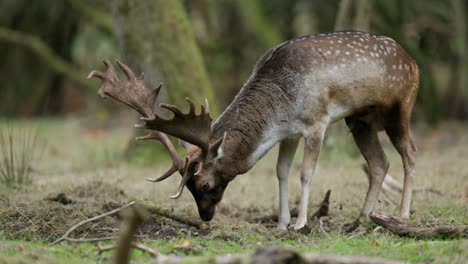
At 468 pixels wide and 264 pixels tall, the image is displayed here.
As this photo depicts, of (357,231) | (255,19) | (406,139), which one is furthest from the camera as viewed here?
(255,19)

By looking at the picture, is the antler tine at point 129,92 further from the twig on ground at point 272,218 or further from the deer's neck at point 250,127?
the twig on ground at point 272,218

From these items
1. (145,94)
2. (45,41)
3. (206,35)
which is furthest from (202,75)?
(45,41)

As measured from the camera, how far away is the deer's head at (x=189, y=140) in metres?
7.56

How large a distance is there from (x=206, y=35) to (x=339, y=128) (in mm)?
8215

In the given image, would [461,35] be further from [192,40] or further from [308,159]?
[308,159]

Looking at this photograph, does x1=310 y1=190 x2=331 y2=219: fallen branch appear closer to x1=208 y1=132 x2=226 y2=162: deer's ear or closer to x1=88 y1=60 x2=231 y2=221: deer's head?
x1=88 y1=60 x2=231 y2=221: deer's head

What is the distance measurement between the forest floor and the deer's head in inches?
15.0

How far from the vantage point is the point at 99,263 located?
19.7 feet

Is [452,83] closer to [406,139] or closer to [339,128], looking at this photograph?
[339,128]

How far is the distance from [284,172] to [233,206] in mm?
1224

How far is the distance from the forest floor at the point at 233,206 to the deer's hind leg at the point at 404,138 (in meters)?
0.32

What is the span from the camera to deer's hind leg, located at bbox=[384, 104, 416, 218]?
8531mm

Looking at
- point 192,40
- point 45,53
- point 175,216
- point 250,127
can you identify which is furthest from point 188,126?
point 45,53

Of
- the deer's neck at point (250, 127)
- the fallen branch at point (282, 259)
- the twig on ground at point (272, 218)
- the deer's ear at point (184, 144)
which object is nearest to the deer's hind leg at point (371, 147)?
the twig on ground at point (272, 218)
